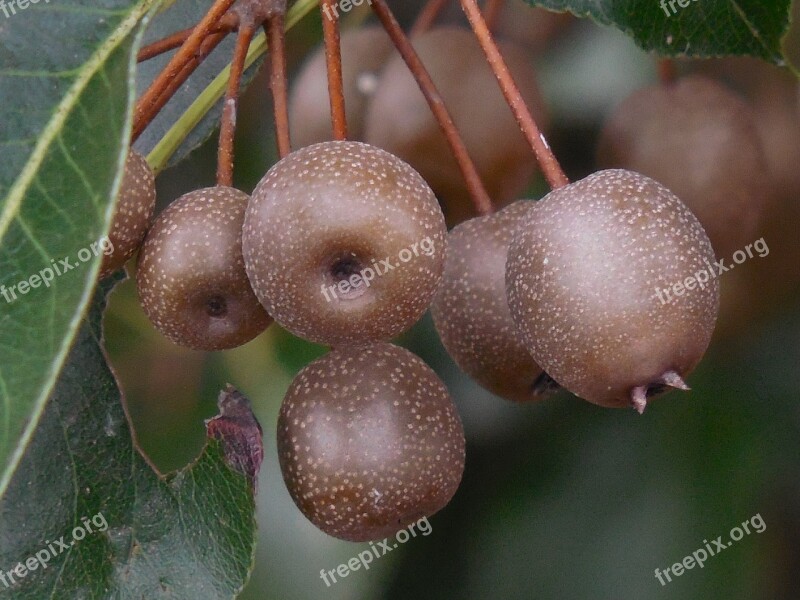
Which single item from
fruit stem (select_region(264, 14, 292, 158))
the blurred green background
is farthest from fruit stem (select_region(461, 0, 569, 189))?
the blurred green background

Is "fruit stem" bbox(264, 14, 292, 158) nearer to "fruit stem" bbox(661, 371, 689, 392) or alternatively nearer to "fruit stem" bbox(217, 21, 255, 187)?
"fruit stem" bbox(217, 21, 255, 187)

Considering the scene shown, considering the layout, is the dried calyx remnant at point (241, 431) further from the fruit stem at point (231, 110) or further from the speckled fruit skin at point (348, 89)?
the speckled fruit skin at point (348, 89)

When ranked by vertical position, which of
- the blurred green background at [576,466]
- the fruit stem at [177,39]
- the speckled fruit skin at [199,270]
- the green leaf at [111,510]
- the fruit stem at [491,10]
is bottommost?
the blurred green background at [576,466]

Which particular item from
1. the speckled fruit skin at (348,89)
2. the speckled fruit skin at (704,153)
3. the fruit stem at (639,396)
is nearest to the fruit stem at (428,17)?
the speckled fruit skin at (348,89)

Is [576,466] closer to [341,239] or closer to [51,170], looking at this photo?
[341,239]

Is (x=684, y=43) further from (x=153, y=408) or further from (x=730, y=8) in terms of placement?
(x=153, y=408)

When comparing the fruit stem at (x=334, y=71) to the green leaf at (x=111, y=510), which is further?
the green leaf at (x=111, y=510)

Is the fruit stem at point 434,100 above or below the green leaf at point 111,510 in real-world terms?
above
